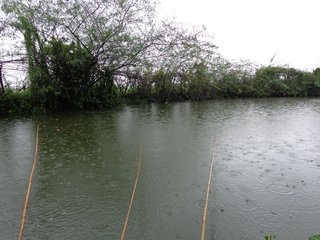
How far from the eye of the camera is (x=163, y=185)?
4422 millimetres

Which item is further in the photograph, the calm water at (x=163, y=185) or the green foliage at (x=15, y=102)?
the green foliage at (x=15, y=102)

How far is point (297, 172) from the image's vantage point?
16.3ft

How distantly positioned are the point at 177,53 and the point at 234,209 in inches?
500

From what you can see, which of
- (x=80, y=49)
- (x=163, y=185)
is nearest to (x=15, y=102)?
(x=80, y=49)

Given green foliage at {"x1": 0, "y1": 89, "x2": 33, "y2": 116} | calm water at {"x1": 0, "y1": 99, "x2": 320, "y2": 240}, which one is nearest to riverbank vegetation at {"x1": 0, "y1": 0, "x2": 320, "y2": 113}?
green foliage at {"x1": 0, "y1": 89, "x2": 33, "y2": 116}

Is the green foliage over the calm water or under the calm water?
over

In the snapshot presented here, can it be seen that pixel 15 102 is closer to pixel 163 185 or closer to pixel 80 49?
pixel 80 49

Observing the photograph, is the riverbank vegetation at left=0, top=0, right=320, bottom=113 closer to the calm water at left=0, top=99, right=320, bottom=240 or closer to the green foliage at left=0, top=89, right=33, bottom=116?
the green foliage at left=0, top=89, right=33, bottom=116

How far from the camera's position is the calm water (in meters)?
3.20

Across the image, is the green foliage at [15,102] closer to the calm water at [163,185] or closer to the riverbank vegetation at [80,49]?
the riverbank vegetation at [80,49]

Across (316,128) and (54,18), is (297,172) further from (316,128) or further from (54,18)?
(54,18)

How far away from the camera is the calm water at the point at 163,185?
320 centimetres

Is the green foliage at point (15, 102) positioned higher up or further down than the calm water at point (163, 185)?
higher up

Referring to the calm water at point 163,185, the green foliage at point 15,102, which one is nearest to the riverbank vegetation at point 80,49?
the green foliage at point 15,102
